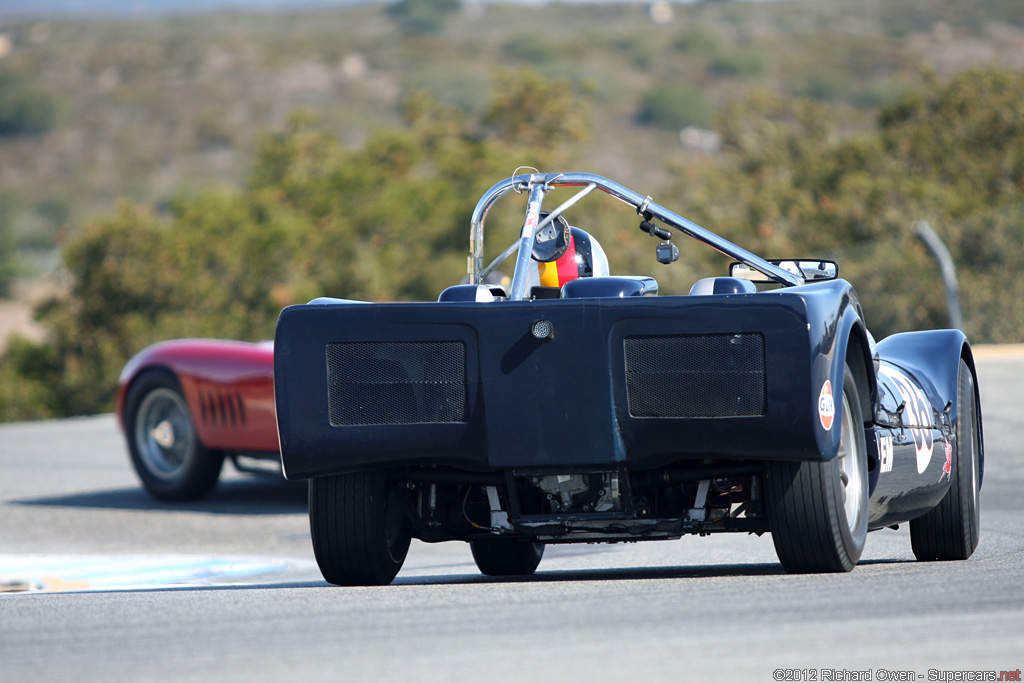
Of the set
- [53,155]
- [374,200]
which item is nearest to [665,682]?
[374,200]

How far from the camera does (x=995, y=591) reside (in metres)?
4.57

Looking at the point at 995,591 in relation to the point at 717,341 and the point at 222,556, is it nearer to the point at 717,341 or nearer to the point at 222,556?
the point at 717,341

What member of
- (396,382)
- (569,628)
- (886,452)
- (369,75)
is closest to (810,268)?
(886,452)

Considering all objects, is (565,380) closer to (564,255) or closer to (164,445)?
(564,255)

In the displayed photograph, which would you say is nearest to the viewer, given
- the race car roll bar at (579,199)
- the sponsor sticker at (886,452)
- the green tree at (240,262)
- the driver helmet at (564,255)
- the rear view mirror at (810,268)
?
the sponsor sticker at (886,452)

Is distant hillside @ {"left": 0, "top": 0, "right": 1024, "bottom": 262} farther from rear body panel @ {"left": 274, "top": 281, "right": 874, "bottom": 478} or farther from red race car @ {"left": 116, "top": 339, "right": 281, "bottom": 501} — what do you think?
rear body panel @ {"left": 274, "top": 281, "right": 874, "bottom": 478}

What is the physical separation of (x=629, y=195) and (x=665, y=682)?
2.87 m

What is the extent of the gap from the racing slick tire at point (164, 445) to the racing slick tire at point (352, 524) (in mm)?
5507

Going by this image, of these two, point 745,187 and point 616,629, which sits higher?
point 616,629

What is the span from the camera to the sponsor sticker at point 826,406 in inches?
187

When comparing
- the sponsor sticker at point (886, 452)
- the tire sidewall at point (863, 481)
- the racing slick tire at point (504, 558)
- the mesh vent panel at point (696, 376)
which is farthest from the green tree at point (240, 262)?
the mesh vent panel at point (696, 376)

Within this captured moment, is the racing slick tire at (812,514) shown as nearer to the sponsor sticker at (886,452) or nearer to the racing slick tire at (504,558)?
the sponsor sticker at (886,452)

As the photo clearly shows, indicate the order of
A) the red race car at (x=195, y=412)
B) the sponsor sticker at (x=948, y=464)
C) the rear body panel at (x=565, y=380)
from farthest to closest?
1. the red race car at (x=195, y=412)
2. the sponsor sticker at (x=948, y=464)
3. the rear body panel at (x=565, y=380)

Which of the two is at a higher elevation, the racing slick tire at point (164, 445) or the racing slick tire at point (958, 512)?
the racing slick tire at point (958, 512)
